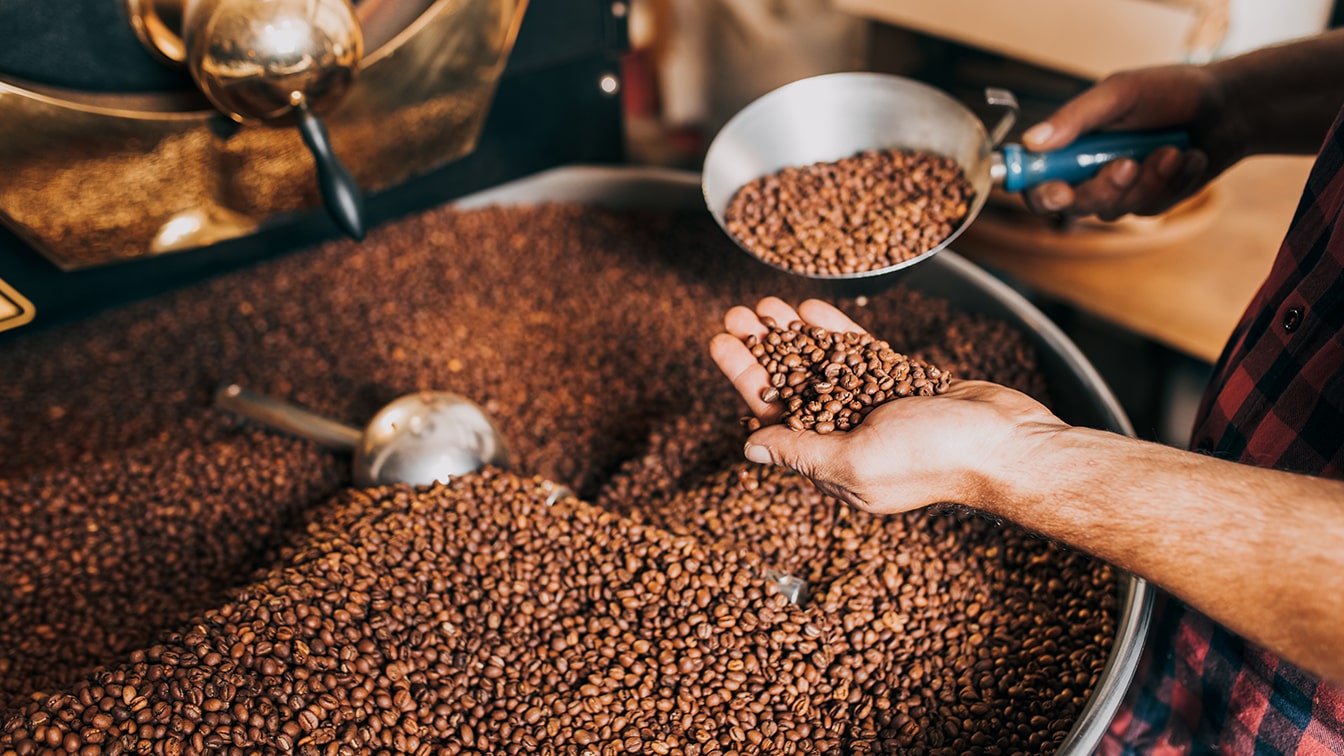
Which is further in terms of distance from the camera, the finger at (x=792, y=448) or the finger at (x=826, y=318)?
the finger at (x=826, y=318)

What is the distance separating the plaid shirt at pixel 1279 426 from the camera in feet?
3.34

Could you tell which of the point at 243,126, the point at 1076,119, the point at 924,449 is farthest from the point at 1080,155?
the point at 243,126

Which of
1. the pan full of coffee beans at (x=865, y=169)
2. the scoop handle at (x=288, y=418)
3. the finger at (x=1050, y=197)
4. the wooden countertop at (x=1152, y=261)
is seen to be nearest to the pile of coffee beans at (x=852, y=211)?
the pan full of coffee beans at (x=865, y=169)

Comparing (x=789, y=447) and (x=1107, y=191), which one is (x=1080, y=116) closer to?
(x=1107, y=191)

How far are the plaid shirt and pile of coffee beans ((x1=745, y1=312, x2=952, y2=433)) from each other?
356 millimetres

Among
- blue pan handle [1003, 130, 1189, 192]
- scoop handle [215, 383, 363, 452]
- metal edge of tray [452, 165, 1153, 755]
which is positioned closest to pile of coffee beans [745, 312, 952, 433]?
metal edge of tray [452, 165, 1153, 755]

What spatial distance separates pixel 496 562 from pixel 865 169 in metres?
0.87

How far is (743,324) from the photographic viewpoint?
1298mm

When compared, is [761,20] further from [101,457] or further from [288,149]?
[101,457]

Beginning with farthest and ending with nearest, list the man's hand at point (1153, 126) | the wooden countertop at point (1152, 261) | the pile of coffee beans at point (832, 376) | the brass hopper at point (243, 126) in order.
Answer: the wooden countertop at point (1152, 261)
the man's hand at point (1153, 126)
the brass hopper at point (243, 126)
the pile of coffee beans at point (832, 376)

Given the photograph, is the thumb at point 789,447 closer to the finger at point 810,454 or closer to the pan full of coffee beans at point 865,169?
the finger at point 810,454

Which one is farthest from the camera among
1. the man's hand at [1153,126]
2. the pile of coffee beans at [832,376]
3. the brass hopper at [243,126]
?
the man's hand at [1153,126]

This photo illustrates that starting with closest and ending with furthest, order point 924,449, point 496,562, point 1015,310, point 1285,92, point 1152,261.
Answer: point 924,449 → point 496,562 → point 1285,92 → point 1015,310 → point 1152,261

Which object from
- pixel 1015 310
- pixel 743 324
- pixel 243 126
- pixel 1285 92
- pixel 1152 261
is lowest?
pixel 1152 261
